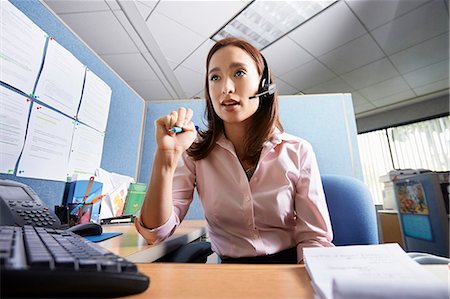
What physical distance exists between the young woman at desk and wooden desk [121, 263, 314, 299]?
0.91 feet

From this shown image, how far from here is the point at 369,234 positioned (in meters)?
0.72

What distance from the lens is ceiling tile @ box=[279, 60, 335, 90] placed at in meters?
2.83

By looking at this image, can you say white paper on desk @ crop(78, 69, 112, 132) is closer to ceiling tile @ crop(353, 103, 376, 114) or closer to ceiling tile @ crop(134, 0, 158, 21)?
ceiling tile @ crop(134, 0, 158, 21)

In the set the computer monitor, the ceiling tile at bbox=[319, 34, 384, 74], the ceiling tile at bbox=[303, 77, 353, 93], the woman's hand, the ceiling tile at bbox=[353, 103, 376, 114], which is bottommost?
the computer monitor

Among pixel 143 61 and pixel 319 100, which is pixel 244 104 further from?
pixel 143 61

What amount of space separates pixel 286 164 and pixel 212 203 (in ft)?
0.86

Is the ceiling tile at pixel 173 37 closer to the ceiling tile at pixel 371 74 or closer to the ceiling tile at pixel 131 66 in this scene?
the ceiling tile at pixel 131 66

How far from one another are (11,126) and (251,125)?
2.48ft

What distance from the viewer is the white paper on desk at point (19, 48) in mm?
666

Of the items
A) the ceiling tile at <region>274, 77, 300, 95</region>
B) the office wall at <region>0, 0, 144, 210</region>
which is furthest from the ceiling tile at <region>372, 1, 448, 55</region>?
the office wall at <region>0, 0, 144, 210</region>

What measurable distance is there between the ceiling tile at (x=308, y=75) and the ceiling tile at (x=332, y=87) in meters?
0.10

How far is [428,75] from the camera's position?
308 cm

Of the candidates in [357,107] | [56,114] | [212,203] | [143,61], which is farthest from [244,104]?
[357,107]

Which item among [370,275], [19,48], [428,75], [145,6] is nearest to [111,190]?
[19,48]
